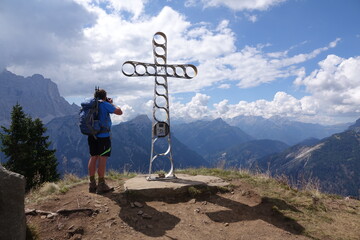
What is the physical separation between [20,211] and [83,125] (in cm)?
349

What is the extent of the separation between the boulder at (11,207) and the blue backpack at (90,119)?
3.11m

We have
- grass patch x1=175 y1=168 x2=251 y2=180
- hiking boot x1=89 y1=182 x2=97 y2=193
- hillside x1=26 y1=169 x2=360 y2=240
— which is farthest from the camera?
grass patch x1=175 y1=168 x2=251 y2=180

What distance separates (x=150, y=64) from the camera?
10.4 m

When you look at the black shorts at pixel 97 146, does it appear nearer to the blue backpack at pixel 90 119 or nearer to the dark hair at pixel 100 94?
the blue backpack at pixel 90 119

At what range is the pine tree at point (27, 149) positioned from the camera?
22.3 meters

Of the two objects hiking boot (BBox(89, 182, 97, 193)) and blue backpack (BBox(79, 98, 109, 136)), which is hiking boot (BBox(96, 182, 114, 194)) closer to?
hiking boot (BBox(89, 182, 97, 193))

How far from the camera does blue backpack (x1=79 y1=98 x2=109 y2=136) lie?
7.81m

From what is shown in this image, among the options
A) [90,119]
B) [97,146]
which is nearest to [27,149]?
[97,146]

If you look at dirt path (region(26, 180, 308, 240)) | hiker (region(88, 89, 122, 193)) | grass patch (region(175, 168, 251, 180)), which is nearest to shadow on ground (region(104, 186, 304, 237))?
dirt path (region(26, 180, 308, 240))

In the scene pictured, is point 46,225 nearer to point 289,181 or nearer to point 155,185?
point 155,185

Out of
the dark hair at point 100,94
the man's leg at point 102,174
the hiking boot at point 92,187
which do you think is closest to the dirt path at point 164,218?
the hiking boot at point 92,187

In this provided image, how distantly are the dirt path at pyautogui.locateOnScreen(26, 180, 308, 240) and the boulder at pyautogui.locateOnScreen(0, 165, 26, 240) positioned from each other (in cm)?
116

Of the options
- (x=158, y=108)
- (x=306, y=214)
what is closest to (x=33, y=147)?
(x=158, y=108)

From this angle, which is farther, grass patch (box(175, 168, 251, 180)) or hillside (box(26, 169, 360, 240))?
grass patch (box(175, 168, 251, 180))
